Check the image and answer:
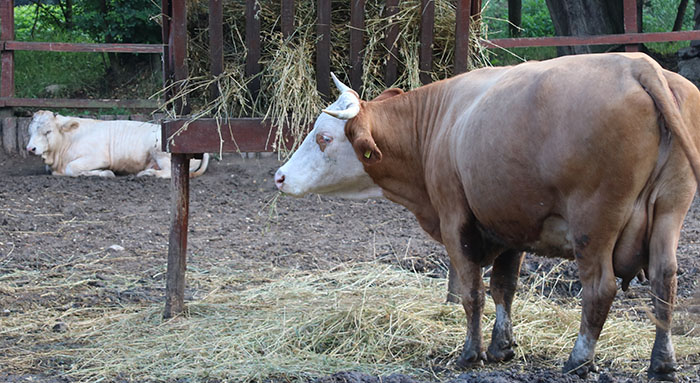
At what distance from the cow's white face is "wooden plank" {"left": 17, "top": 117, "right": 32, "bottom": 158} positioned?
A: 266 millimetres

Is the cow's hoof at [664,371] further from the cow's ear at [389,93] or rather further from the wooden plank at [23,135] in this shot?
the wooden plank at [23,135]

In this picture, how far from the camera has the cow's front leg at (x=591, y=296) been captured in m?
3.62

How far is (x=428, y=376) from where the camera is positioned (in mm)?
4312

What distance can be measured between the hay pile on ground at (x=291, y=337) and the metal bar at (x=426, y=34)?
1650mm

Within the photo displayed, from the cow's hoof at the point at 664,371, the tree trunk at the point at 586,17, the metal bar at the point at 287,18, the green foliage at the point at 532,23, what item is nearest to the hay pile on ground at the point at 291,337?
the cow's hoof at the point at 664,371

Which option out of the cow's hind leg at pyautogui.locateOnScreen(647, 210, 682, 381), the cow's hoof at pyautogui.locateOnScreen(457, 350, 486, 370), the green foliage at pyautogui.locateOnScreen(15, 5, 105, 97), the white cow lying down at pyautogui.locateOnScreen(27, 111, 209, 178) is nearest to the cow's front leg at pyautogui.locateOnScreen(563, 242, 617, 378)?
the cow's hind leg at pyautogui.locateOnScreen(647, 210, 682, 381)

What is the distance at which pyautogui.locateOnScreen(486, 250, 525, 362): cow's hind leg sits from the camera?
15.0 ft

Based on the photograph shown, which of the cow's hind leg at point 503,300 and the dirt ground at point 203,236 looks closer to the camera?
the cow's hind leg at point 503,300

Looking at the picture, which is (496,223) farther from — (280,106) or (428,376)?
(280,106)

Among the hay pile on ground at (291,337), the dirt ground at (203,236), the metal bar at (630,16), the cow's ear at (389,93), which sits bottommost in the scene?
the dirt ground at (203,236)

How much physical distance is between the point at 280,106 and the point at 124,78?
10.3m

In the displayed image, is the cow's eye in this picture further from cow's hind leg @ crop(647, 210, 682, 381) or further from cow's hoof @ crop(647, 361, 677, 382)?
cow's hoof @ crop(647, 361, 677, 382)

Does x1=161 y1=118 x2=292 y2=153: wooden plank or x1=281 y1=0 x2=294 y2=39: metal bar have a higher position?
x1=281 y1=0 x2=294 y2=39: metal bar

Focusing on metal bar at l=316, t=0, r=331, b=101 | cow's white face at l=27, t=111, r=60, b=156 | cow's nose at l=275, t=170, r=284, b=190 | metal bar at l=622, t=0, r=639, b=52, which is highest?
metal bar at l=622, t=0, r=639, b=52
